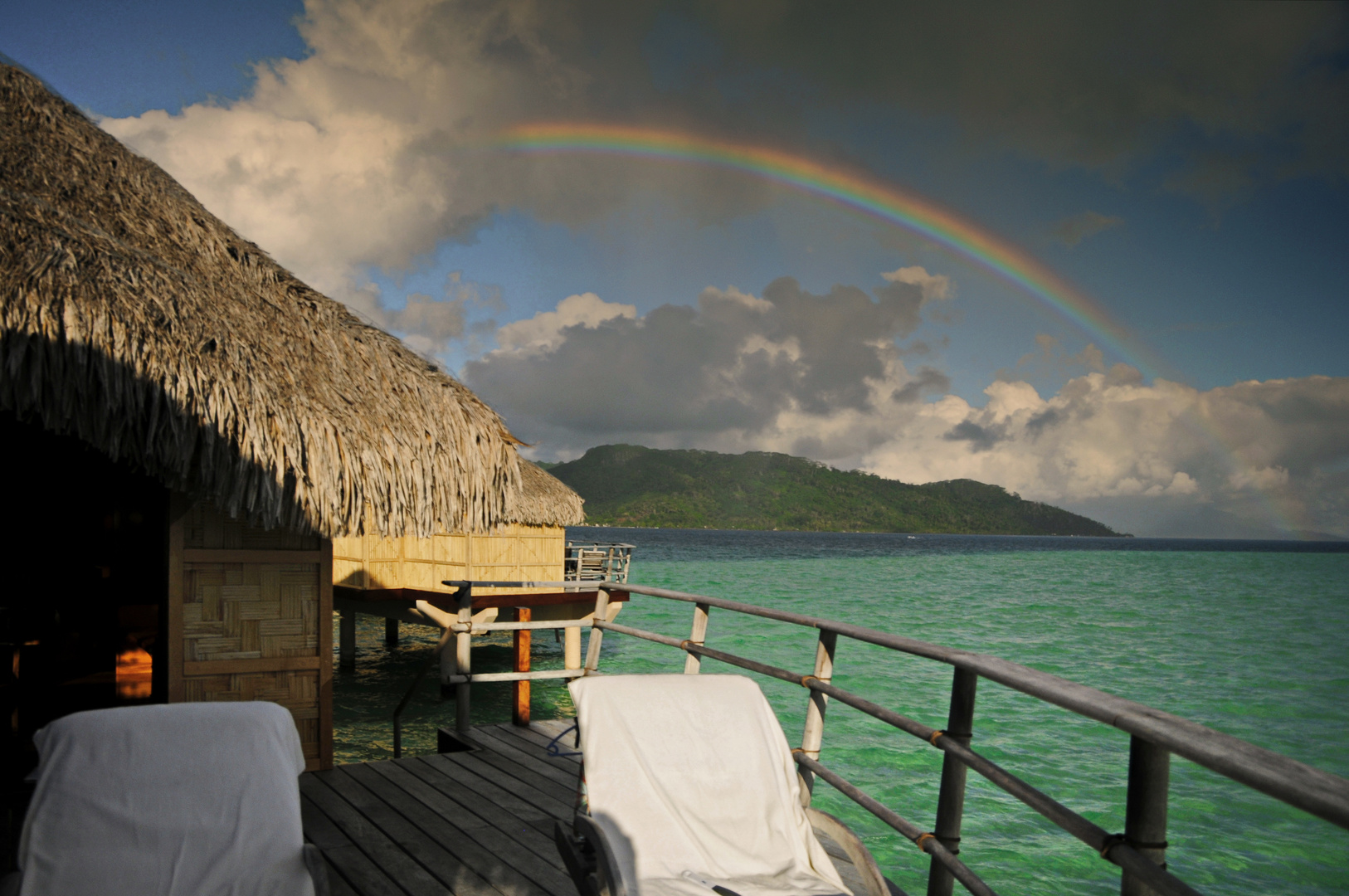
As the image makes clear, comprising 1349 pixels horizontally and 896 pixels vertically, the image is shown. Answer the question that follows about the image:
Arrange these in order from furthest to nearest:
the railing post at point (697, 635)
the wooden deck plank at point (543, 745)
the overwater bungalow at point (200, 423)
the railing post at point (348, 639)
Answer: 1. the railing post at point (348, 639)
2. the wooden deck plank at point (543, 745)
3. the railing post at point (697, 635)
4. the overwater bungalow at point (200, 423)

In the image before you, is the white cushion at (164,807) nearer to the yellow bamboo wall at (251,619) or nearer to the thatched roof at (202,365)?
the thatched roof at (202,365)

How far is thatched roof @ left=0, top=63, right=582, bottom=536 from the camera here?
3180 millimetres

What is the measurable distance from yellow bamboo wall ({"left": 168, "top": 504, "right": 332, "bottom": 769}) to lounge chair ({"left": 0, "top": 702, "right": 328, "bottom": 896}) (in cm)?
164

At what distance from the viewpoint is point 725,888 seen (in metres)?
2.23

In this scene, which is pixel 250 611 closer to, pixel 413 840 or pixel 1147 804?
pixel 413 840

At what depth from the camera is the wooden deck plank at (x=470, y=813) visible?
3.10m

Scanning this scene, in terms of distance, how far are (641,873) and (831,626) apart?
1080 mm

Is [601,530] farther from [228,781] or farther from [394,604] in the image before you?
[228,781]

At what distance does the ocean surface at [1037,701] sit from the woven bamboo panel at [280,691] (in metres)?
4.48

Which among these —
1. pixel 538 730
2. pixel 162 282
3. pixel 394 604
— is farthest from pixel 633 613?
pixel 162 282

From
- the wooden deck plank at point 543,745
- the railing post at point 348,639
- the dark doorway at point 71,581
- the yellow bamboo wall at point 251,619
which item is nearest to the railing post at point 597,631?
the wooden deck plank at point 543,745

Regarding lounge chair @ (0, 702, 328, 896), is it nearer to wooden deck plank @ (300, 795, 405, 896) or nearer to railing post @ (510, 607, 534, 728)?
wooden deck plank @ (300, 795, 405, 896)

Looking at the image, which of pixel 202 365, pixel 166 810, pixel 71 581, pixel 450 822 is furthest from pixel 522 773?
pixel 71 581

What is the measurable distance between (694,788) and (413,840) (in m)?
1.34
